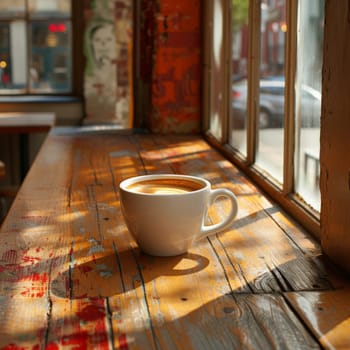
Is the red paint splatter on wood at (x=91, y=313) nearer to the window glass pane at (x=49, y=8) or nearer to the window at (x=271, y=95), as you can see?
the window at (x=271, y=95)

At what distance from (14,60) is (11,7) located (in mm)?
413

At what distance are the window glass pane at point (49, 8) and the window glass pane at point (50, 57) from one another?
62 millimetres

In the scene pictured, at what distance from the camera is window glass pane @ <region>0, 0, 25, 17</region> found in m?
5.31

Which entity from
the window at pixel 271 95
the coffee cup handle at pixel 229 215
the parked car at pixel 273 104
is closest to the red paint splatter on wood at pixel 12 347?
the coffee cup handle at pixel 229 215

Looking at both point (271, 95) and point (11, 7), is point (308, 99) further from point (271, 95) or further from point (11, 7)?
point (11, 7)

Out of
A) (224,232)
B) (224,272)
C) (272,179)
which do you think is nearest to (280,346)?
(224,272)

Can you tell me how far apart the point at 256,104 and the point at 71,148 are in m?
0.86

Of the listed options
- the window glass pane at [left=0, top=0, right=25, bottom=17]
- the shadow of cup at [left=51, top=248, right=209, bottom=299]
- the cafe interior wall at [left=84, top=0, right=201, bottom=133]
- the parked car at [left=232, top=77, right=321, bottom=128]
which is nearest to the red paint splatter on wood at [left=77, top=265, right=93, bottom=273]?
the shadow of cup at [left=51, top=248, right=209, bottom=299]

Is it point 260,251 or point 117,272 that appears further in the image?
point 260,251

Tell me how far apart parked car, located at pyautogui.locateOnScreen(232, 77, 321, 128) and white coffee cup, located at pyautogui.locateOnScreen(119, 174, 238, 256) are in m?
0.47

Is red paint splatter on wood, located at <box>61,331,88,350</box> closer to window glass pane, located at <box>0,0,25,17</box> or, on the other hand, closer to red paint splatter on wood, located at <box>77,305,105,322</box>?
red paint splatter on wood, located at <box>77,305,105,322</box>

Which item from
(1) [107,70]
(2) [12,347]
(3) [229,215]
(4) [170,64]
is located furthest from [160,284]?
(1) [107,70]

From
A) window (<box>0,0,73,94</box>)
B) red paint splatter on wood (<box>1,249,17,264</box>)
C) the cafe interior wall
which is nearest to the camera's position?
red paint splatter on wood (<box>1,249,17,264</box>)

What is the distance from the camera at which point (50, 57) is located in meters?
5.43
